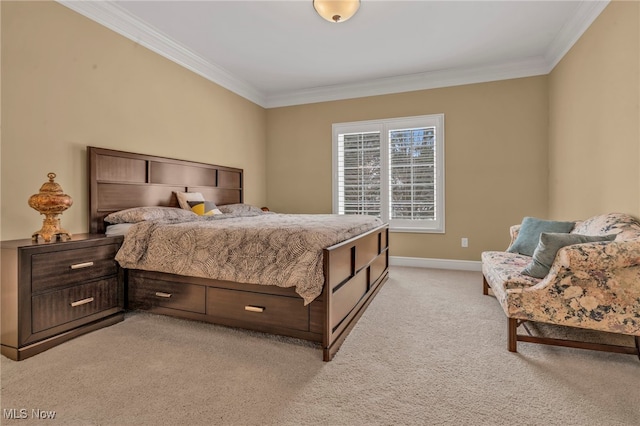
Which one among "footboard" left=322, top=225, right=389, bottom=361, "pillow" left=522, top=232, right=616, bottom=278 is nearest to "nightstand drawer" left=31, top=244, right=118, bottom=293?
"footboard" left=322, top=225, right=389, bottom=361

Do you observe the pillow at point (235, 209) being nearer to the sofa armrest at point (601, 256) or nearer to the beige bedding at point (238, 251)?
the beige bedding at point (238, 251)

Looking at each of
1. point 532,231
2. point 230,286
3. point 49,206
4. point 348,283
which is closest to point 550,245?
point 532,231

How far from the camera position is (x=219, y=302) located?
2344mm

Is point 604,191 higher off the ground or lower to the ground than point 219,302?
higher

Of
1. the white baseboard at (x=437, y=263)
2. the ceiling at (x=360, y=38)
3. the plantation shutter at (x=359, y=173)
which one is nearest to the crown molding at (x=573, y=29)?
the ceiling at (x=360, y=38)

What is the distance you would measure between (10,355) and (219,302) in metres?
1.27

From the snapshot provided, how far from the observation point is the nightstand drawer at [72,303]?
6.82 feet

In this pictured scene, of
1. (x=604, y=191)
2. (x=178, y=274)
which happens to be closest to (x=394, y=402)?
(x=178, y=274)

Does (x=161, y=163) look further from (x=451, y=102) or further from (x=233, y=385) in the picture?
(x=451, y=102)

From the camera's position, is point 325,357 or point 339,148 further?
point 339,148

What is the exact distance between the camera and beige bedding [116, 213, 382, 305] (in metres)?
2.03

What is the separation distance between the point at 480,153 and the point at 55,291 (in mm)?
4841

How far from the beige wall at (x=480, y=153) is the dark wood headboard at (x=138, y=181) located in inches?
78.5

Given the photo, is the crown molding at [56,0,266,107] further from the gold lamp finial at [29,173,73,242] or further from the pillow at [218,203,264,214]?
the pillow at [218,203,264,214]
